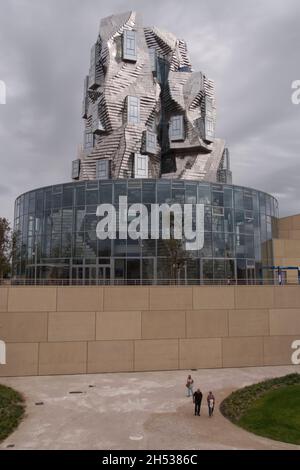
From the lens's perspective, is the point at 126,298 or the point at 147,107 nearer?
→ the point at 126,298

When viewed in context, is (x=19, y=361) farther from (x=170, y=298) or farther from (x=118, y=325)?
(x=170, y=298)

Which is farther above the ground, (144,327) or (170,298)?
(170,298)

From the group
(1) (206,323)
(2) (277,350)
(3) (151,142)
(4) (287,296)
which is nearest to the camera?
(1) (206,323)

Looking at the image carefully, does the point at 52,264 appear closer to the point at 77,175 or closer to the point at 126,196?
the point at 126,196

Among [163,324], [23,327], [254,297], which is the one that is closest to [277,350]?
[254,297]

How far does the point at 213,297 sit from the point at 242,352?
4567 mm

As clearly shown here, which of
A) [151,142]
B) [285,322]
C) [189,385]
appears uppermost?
[151,142]

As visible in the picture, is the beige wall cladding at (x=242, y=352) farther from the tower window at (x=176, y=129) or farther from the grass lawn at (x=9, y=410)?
the tower window at (x=176, y=129)

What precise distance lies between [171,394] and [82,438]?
7.38 meters

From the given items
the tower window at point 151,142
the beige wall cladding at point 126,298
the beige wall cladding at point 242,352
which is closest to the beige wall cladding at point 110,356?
the beige wall cladding at point 126,298

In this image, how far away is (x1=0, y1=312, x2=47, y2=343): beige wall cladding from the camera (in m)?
25.4

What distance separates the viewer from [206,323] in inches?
1093

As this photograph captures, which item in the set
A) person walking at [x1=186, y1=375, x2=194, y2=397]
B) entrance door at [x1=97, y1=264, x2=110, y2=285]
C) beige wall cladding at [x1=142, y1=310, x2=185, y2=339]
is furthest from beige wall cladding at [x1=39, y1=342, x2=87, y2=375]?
entrance door at [x1=97, y1=264, x2=110, y2=285]

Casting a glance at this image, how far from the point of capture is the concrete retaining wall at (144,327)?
25.6 metres
